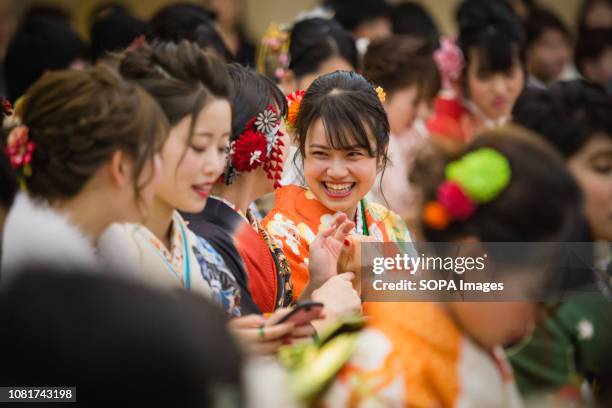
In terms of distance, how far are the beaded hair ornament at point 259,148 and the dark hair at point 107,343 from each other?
1.77 metres

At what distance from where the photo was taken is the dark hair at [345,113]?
330cm

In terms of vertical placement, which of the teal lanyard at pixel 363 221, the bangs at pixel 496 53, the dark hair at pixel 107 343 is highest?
the bangs at pixel 496 53

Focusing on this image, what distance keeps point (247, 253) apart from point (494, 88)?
2863 millimetres

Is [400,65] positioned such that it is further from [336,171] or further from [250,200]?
[250,200]

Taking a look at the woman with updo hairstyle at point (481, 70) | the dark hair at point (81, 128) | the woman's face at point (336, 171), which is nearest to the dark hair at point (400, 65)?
the woman with updo hairstyle at point (481, 70)

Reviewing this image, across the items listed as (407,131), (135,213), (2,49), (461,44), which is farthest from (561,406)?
(2,49)

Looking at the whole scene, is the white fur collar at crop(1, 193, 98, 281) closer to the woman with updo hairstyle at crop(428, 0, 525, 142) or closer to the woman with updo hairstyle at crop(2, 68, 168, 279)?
the woman with updo hairstyle at crop(2, 68, 168, 279)

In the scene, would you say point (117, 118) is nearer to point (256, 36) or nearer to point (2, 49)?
point (2, 49)

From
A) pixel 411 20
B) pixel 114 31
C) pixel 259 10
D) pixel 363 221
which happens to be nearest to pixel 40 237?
pixel 363 221

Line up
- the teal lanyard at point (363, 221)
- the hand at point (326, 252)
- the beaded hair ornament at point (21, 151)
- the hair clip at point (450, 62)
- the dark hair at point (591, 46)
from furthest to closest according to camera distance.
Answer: the dark hair at point (591, 46) < the hair clip at point (450, 62) < the teal lanyard at point (363, 221) < the hand at point (326, 252) < the beaded hair ornament at point (21, 151)

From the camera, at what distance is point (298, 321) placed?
2.44m

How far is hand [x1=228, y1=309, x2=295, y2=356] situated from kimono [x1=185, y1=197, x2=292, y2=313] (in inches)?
13.0

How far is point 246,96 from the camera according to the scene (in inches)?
124

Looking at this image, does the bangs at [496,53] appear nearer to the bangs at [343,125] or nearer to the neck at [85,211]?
the bangs at [343,125]
